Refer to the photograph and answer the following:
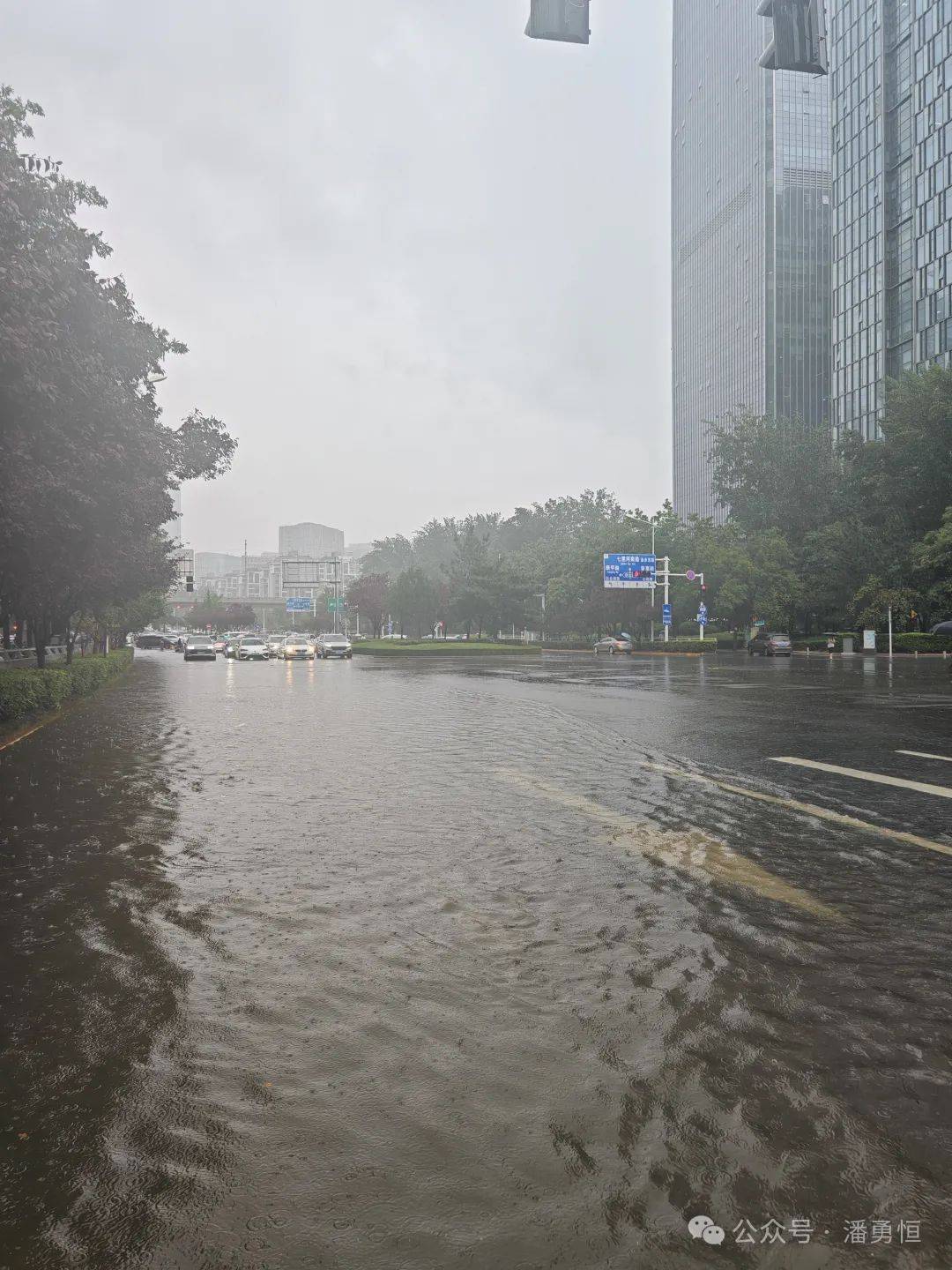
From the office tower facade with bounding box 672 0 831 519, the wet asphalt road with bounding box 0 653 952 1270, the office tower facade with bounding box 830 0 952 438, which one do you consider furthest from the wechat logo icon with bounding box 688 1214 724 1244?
the office tower facade with bounding box 672 0 831 519

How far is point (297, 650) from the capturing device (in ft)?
172

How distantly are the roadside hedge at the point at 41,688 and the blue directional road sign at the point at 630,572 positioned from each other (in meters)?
42.9

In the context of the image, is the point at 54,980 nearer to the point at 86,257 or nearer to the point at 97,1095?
the point at 97,1095

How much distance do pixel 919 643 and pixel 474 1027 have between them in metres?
57.0

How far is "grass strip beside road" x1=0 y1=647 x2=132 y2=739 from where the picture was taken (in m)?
16.8

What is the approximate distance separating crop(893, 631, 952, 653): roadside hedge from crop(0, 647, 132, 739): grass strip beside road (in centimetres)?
4379

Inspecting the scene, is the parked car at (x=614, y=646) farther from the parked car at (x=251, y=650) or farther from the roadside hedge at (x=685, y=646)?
the parked car at (x=251, y=650)

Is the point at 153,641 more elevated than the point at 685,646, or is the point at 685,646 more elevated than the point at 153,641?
the point at 153,641

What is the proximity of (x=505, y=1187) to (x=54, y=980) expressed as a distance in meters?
2.50

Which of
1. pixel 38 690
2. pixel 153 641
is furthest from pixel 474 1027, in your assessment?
pixel 153 641

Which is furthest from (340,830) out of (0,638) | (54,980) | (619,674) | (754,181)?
(754,181)

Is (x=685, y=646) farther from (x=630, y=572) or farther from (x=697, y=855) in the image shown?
(x=697, y=855)

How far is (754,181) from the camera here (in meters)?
117

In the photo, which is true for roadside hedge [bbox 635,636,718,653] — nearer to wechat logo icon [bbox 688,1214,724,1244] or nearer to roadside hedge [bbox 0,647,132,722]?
roadside hedge [bbox 0,647,132,722]
